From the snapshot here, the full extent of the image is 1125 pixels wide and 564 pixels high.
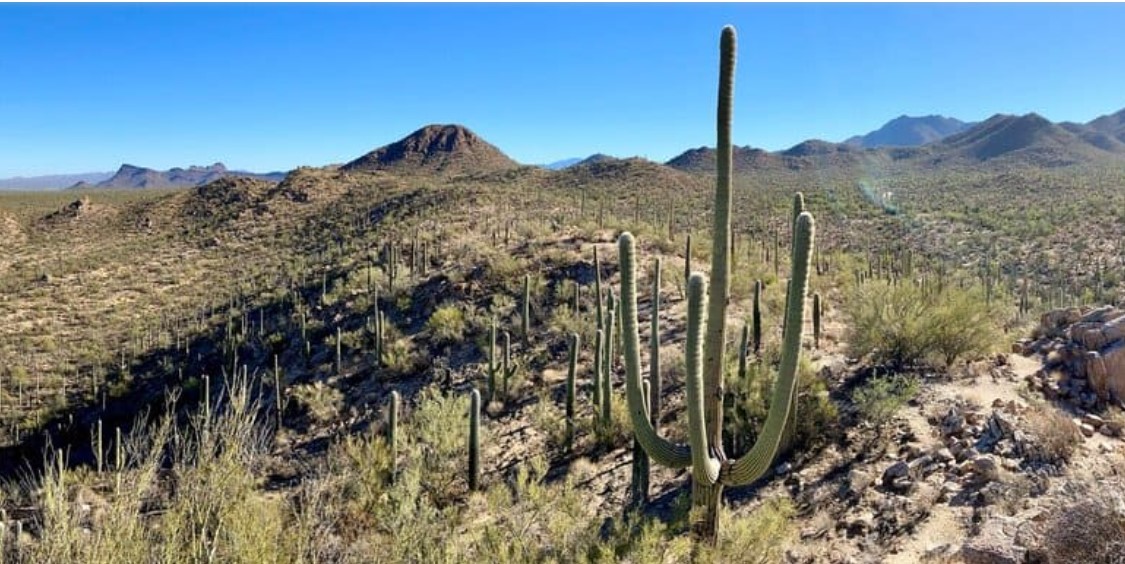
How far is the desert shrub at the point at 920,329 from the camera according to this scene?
34.8ft

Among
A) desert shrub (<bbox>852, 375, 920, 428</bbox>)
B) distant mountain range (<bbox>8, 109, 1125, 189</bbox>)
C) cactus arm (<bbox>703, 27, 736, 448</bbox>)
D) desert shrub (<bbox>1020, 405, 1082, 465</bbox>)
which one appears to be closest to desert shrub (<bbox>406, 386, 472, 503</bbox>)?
cactus arm (<bbox>703, 27, 736, 448</bbox>)

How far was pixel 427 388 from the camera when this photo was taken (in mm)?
14461

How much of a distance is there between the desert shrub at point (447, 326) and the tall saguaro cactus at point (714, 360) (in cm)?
1156

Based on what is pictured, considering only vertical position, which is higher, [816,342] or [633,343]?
[633,343]

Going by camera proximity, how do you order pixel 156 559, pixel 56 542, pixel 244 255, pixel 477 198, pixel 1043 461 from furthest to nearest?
pixel 477 198 → pixel 244 255 → pixel 1043 461 → pixel 156 559 → pixel 56 542

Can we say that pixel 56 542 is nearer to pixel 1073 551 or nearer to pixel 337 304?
A: pixel 1073 551

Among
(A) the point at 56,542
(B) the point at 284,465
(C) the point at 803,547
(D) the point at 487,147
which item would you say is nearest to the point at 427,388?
(B) the point at 284,465

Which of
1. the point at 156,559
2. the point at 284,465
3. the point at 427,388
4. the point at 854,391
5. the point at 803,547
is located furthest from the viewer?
the point at 427,388

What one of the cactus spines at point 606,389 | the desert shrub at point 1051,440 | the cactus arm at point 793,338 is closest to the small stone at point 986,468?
the desert shrub at point 1051,440

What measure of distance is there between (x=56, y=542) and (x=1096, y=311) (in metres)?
13.2

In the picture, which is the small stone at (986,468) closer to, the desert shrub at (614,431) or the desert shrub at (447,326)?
the desert shrub at (614,431)

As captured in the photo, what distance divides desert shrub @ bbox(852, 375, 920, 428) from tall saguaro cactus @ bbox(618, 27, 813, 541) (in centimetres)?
400

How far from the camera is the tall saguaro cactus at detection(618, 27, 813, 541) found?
5133mm

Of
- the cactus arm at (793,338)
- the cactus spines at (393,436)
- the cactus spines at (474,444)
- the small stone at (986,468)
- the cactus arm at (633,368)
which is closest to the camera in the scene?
the cactus arm at (793,338)
